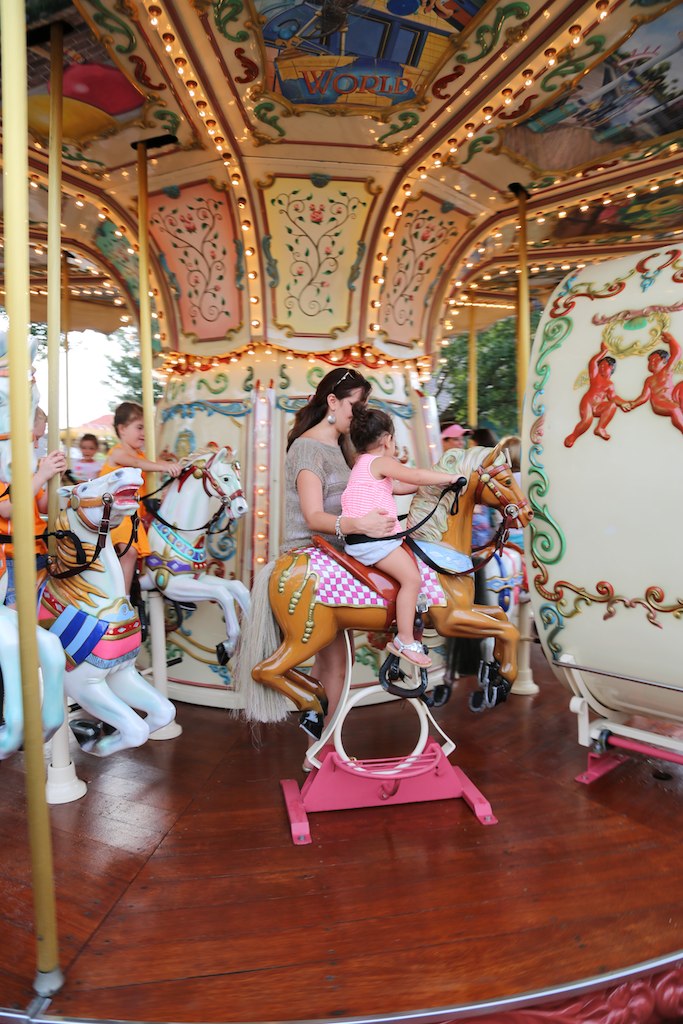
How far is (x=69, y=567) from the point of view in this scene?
247 cm

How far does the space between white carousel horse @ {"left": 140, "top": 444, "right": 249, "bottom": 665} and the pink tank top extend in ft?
3.33

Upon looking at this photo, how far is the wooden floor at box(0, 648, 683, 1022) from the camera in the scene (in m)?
1.73

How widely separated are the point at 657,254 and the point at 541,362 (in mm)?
557

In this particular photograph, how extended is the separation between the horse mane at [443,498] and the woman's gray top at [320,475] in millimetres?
324

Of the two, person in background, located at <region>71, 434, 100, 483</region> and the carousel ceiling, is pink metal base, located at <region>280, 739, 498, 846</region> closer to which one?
the carousel ceiling

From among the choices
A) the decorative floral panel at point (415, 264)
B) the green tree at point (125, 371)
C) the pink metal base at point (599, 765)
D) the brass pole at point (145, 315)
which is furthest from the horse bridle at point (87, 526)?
the green tree at point (125, 371)

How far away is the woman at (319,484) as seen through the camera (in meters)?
2.76

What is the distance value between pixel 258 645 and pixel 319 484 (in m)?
0.69

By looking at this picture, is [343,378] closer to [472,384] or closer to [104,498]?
[104,498]

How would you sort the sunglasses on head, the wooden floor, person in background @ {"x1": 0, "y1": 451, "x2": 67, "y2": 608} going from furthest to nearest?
the sunglasses on head, person in background @ {"x1": 0, "y1": 451, "x2": 67, "y2": 608}, the wooden floor

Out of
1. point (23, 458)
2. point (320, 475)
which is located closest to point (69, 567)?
point (23, 458)

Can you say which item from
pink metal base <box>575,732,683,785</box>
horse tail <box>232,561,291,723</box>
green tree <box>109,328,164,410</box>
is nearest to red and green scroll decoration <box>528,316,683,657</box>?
pink metal base <box>575,732,683,785</box>

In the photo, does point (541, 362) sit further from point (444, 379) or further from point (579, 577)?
point (444, 379)

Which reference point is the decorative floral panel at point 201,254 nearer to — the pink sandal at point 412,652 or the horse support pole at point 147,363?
the horse support pole at point 147,363
